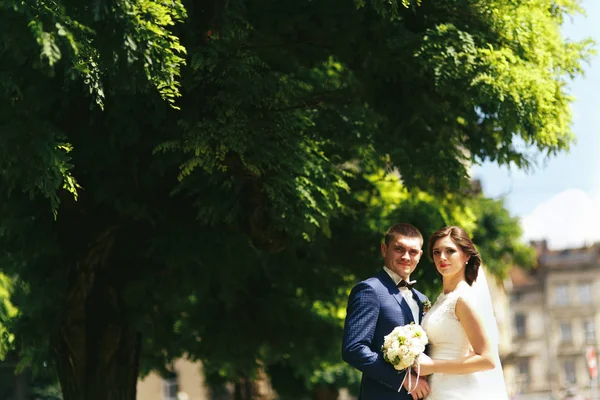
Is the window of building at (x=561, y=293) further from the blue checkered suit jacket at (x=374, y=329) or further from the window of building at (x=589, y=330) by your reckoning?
the blue checkered suit jacket at (x=374, y=329)

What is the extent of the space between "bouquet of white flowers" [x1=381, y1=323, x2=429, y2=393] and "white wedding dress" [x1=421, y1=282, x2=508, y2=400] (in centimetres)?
19

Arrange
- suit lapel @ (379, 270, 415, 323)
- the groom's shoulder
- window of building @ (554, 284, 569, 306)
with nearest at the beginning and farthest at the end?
the groom's shoulder → suit lapel @ (379, 270, 415, 323) → window of building @ (554, 284, 569, 306)

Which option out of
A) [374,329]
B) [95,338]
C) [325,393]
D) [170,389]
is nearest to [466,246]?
[374,329]

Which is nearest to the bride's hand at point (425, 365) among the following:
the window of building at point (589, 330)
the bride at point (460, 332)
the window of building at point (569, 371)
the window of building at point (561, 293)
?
the bride at point (460, 332)

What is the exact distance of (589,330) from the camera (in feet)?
327

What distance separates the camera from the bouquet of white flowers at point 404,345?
240 inches

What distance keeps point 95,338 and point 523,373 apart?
9103 cm

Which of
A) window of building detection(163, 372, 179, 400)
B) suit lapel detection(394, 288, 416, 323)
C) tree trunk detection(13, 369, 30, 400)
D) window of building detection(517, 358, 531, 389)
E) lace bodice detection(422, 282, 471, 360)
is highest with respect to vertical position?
window of building detection(517, 358, 531, 389)

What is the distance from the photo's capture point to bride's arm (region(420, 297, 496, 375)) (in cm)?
616

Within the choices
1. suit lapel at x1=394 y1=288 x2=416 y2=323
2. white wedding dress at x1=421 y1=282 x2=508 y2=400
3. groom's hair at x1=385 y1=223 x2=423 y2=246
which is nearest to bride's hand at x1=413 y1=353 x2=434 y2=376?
white wedding dress at x1=421 y1=282 x2=508 y2=400

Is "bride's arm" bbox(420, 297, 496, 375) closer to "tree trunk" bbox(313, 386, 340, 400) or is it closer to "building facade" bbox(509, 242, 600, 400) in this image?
"tree trunk" bbox(313, 386, 340, 400)

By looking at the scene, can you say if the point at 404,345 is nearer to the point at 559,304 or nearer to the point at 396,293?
the point at 396,293

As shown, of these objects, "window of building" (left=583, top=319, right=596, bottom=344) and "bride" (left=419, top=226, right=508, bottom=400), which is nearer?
"bride" (left=419, top=226, right=508, bottom=400)

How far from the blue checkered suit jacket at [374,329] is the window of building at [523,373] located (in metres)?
94.8
